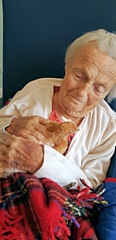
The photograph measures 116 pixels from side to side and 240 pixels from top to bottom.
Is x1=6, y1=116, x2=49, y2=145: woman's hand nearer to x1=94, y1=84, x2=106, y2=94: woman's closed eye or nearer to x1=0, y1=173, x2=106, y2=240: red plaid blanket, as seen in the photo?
x1=0, y1=173, x2=106, y2=240: red plaid blanket

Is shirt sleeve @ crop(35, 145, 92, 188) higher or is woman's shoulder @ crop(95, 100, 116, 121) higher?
woman's shoulder @ crop(95, 100, 116, 121)

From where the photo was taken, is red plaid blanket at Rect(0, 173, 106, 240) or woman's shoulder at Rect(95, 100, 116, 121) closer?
red plaid blanket at Rect(0, 173, 106, 240)

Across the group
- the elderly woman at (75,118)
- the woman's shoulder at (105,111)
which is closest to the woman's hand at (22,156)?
the elderly woman at (75,118)

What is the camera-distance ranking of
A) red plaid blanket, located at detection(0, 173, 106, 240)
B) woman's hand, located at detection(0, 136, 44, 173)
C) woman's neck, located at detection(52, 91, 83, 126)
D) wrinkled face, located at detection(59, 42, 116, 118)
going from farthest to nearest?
woman's neck, located at detection(52, 91, 83, 126)
wrinkled face, located at detection(59, 42, 116, 118)
woman's hand, located at detection(0, 136, 44, 173)
red plaid blanket, located at detection(0, 173, 106, 240)

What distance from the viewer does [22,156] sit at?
1.17 metres

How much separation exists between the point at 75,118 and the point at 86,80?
18 cm

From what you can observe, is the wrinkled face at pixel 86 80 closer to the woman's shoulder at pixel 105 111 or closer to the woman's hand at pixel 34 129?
the woman's shoulder at pixel 105 111

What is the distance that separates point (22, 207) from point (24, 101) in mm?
506

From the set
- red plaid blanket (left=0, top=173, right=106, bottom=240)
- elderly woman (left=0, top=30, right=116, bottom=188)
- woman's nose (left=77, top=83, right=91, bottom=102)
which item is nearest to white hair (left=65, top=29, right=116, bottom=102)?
elderly woman (left=0, top=30, right=116, bottom=188)

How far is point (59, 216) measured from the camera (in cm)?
100

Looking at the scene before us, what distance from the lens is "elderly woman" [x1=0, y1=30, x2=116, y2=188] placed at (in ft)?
3.85

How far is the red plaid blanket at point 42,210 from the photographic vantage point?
0.98m

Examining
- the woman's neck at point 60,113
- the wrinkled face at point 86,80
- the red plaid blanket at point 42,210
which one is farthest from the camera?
the woman's neck at point 60,113

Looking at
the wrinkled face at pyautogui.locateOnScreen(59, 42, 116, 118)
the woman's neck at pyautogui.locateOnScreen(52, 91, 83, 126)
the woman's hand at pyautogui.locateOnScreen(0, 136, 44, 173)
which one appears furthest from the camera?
the woman's neck at pyautogui.locateOnScreen(52, 91, 83, 126)
